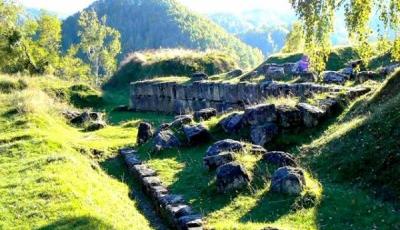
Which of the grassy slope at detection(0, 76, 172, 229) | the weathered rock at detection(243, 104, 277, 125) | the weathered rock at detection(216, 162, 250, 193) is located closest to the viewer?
the grassy slope at detection(0, 76, 172, 229)

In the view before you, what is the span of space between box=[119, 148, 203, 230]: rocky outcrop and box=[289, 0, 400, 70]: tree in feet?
17.9

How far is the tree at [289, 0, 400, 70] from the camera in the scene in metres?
13.5

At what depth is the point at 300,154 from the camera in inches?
698

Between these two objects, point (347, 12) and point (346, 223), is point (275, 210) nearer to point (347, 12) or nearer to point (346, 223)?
point (346, 223)

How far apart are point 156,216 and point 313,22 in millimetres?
6643

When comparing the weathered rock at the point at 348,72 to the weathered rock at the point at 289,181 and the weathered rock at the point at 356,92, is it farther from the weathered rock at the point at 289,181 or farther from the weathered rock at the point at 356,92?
the weathered rock at the point at 289,181

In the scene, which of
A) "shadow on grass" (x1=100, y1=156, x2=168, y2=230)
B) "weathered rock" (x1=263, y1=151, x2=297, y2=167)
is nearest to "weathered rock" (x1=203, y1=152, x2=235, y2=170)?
"weathered rock" (x1=263, y1=151, x2=297, y2=167)

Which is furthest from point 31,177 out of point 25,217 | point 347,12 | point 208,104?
point 208,104

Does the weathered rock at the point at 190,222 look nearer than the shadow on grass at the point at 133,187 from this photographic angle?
Yes

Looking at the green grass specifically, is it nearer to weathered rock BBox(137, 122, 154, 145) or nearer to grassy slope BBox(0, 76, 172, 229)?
grassy slope BBox(0, 76, 172, 229)

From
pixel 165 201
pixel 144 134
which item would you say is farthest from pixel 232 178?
pixel 144 134

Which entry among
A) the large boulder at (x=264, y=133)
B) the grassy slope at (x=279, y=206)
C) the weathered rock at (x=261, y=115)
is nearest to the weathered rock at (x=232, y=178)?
the grassy slope at (x=279, y=206)

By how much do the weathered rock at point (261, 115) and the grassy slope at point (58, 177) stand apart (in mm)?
5060

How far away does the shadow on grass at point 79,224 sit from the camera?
39.4 ft
